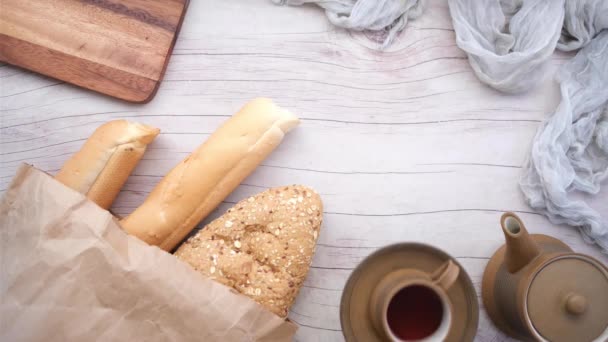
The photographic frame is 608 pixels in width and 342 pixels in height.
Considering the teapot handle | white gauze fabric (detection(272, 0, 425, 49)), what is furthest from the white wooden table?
the teapot handle

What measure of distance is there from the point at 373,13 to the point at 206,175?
1.86ft

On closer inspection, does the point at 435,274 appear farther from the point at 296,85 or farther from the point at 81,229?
the point at 81,229

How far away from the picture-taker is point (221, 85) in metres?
1.28

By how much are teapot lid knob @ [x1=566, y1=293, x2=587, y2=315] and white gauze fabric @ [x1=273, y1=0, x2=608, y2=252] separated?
0.33 metres

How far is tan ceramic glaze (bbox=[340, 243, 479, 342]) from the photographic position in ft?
3.08

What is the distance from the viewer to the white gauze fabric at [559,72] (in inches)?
46.8

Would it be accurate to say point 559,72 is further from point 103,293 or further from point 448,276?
point 103,293

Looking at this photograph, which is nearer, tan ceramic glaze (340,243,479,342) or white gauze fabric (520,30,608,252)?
tan ceramic glaze (340,243,479,342)

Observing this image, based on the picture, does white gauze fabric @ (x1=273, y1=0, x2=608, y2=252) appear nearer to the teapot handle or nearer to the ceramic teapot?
the ceramic teapot

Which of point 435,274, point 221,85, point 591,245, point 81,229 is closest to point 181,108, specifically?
point 221,85

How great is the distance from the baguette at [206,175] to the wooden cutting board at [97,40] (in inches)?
9.4

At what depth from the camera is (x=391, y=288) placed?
35.8 inches

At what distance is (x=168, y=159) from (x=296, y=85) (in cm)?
37

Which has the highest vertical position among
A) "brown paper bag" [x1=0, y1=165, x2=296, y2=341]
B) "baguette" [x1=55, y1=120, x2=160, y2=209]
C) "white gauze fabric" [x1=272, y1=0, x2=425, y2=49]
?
"white gauze fabric" [x1=272, y1=0, x2=425, y2=49]
